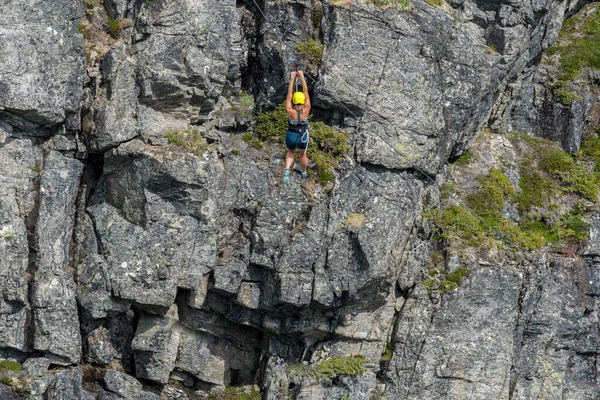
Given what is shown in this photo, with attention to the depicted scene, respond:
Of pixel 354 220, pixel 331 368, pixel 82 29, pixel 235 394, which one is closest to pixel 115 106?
pixel 82 29

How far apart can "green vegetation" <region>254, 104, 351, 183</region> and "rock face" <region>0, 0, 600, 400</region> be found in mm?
335

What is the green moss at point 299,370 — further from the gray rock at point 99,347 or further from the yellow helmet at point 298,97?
the yellow helmet at point 298,97

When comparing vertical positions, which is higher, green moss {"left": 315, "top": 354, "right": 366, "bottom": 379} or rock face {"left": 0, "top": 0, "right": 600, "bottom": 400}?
rock face {"left": 0, "top": 0, "right": 600, "bottom": 400}

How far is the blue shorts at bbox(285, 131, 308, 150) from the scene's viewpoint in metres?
26.0

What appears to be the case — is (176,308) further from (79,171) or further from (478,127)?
(478,127)

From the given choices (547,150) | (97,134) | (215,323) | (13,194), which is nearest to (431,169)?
(547,150)

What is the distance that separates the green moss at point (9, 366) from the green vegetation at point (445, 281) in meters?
11.3

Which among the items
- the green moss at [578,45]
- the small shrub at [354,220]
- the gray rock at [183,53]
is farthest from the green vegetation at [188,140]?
the green moss at [578,45]

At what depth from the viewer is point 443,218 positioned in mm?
28516

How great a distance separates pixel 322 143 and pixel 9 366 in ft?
33.7

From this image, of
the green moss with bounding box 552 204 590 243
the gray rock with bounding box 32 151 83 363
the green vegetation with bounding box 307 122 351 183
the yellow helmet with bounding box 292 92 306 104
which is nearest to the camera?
the yellow helmet with bounding box 292 92 306 104

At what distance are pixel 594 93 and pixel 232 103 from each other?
12.5 meters

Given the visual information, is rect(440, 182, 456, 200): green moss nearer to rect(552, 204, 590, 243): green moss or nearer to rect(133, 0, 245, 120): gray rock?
rect(552, 204, 590, 243): green moss

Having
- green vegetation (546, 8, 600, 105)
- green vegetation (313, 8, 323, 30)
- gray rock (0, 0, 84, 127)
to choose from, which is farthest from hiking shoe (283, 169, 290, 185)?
green vegetation (546, 8, 600, 105)
